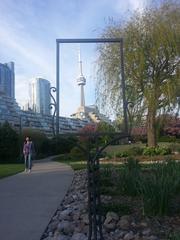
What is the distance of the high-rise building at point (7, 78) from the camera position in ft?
188

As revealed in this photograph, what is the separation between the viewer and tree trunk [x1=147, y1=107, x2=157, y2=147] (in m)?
28.3

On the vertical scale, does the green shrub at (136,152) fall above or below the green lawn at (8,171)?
above

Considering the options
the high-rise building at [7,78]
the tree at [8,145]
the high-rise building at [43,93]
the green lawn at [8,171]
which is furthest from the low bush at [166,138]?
the high-rise building at [43,93]

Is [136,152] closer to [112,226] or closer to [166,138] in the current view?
[166,138]

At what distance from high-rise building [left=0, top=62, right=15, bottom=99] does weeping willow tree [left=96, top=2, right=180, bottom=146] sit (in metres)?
29.3

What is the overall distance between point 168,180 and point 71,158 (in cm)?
2846

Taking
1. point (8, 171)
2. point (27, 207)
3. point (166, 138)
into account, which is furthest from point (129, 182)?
point (166, 138)

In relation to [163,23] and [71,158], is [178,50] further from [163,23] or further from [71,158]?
[71,158]

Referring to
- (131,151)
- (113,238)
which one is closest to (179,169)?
(113,238)

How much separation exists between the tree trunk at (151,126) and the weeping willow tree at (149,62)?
0.09 m

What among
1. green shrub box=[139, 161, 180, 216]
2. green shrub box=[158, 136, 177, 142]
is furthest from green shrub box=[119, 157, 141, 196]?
green shrub box=[158, 136, 177, 142]

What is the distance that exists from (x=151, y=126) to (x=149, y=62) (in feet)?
12.7

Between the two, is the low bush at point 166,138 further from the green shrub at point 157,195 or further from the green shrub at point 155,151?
the green shrub at point 157,195

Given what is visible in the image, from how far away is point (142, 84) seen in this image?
27.9 meters
